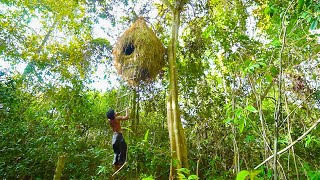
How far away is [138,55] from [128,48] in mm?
338

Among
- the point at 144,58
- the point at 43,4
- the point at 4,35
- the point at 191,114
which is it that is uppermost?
the point at 43,4

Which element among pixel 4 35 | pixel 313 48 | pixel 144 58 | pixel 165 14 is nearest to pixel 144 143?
pixel 144 58

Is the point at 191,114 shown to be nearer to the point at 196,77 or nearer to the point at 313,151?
the point at 196,77

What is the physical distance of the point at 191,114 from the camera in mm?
4465

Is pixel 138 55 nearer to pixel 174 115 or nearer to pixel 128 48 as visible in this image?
pixel 128 48

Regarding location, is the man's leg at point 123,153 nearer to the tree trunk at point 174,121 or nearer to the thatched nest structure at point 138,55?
the tree trunk at point 174,121

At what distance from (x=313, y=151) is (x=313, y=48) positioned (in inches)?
97.1

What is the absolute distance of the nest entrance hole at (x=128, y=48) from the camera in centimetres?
377

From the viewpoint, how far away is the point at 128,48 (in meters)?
3.82

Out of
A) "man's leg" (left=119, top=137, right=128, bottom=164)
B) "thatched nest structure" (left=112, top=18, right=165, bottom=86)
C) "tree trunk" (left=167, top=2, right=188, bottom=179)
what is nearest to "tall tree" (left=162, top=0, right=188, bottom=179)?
"tree trunk" (left=167, top=2, right=188, bottom=179)

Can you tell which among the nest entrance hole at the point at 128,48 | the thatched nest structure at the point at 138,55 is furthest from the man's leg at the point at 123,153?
the nest entrance hole at the point at 128,48

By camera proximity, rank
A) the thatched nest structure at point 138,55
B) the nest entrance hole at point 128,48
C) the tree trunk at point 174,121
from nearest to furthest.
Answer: the tree trunk at point 174,121, the thatched nest structure at point 138,55, the nest entrance hole at point 128,48

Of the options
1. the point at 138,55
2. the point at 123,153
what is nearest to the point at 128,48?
the point at 138,55

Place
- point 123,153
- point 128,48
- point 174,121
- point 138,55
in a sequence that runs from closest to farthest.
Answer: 1. point 123,153
2. point 174,121
3. point 138,55
4. point 128,48
